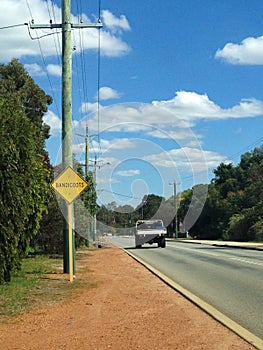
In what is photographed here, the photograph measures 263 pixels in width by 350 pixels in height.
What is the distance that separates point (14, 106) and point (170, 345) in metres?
8.77

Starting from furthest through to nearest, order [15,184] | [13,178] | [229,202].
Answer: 1. [229,202]
2. [15,184]
3. [13,178]

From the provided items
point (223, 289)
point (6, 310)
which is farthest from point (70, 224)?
point (6, 310)

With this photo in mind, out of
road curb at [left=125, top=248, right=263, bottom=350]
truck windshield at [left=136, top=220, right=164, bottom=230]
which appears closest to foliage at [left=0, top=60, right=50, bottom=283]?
road curb at [left=125, top=248, right=263, bottom=350]

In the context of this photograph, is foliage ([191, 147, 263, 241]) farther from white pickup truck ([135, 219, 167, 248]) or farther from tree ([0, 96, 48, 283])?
tree ([0, 96, 48, 283])

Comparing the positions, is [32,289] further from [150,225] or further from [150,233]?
[150,225]

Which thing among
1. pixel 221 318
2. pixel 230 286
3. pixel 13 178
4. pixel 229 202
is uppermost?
pixel 229 202

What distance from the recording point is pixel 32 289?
13.6 meters

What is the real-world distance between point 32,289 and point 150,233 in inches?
1067

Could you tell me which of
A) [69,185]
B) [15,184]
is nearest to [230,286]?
[69,185]

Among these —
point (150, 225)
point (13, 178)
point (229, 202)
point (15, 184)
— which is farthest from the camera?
point (229, 202)

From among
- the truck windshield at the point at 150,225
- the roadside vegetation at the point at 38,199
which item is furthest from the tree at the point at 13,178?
the truck windshield at the point at 150,225

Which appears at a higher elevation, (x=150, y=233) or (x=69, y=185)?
(x=69, y=185)

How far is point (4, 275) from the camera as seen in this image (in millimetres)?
14031

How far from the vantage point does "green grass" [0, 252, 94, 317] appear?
11.1m
